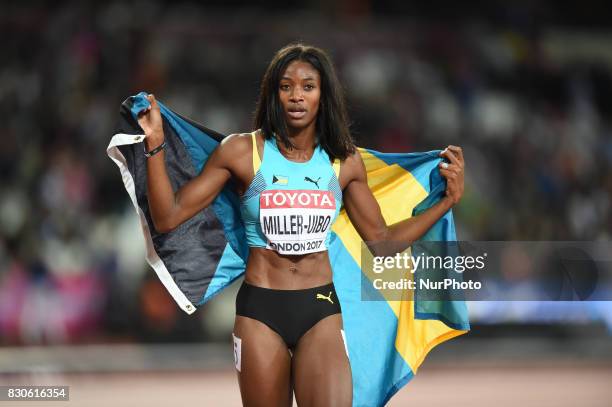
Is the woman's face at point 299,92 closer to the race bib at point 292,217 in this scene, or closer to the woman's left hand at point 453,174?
the race bib at point 292,217

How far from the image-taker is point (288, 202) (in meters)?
4.48

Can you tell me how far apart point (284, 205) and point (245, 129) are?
739 centimetres

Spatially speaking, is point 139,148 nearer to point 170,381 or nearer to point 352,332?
point 352,332

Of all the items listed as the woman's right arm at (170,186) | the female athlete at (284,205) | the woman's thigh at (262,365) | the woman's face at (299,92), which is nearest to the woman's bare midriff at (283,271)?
the female athlete at (284,205)

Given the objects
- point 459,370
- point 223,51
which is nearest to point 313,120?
point 459,370

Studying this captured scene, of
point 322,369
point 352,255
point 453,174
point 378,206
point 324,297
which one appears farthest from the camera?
point 352,255

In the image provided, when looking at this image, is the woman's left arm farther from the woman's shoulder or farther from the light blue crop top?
the woman's shoulder

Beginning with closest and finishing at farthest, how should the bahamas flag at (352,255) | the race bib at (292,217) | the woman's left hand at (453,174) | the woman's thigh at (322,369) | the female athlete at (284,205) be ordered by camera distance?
the woman's thigh at (322,369), the female athlete at (284,205), the race bib at (292,217), the bahamas flag at (352,255), the woman's left hand at (453,174)

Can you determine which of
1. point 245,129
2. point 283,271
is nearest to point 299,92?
point 283,271

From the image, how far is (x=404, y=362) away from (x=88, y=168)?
646 cm

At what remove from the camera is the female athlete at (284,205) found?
14.4ft

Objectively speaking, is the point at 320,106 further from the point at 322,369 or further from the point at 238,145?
the point at 322,369

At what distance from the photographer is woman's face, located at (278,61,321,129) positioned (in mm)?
4465

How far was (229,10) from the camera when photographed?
13086 mm
